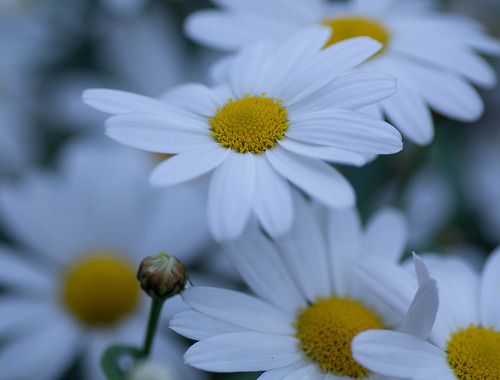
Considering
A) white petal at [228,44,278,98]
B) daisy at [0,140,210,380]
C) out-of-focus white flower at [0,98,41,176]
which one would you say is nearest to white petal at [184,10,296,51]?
white petal at [228,44,278,98]

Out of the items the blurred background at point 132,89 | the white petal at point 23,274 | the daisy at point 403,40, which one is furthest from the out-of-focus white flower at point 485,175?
the white petal at point 23,274

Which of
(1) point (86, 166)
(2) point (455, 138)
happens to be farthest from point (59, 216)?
(2) point (455, 138)

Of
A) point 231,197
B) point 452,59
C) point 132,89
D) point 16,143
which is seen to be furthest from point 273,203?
point 132,89

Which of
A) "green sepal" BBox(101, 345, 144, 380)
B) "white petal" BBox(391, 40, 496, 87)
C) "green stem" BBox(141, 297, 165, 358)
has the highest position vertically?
"white petal" BBox(391, 40, 496, 87)

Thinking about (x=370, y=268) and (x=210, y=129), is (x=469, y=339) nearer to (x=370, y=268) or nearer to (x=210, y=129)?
(x=370, y=268)

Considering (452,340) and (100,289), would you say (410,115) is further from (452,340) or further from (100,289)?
(100,289)

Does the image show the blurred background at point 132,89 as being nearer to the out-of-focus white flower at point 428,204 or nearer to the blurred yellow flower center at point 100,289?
the out-of-focus white flower at point 428,204

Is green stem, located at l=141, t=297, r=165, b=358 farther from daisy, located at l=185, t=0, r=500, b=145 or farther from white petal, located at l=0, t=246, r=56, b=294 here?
white petal, located at l=0, t=246, r=56, b=294

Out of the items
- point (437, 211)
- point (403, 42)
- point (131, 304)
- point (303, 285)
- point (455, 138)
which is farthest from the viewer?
point (455, 138)
